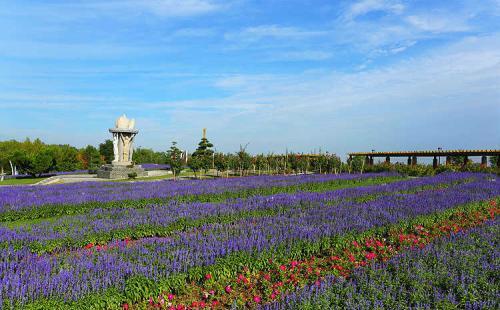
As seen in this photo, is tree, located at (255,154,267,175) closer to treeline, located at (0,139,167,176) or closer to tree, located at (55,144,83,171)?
treeline, located at (0,139,167,176)

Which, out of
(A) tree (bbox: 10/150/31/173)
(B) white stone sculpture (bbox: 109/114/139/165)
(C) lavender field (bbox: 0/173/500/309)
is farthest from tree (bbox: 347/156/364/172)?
(A) tree (bbox: 10/150/31/173)

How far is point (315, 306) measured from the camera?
161 inches

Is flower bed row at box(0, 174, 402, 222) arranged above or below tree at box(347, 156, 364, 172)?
below

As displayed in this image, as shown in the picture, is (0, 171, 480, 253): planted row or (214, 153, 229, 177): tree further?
(214, 153, 229, 177): tree

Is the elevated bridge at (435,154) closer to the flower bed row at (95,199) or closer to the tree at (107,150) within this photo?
the flower bed row at (95,199)

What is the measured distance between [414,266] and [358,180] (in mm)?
17275

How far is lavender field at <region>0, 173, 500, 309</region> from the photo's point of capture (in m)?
4.49

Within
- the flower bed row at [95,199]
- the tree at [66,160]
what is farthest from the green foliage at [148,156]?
the flower bed row at [95,199]

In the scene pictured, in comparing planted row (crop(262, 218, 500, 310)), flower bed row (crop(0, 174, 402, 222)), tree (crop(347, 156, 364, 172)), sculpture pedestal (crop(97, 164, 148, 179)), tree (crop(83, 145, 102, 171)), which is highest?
tree (crop(83, 145, 102, 171))

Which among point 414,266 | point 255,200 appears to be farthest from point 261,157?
point 414,266

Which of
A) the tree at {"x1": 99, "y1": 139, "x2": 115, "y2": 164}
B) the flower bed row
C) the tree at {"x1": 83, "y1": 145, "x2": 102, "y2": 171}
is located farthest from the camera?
the tree at {"x1": 99, "y1": 139, "x2": 115, "y2": 164}

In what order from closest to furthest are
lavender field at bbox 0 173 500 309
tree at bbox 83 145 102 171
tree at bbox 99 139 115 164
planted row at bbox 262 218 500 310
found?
planted row at bbox 262 218 500 310, lavender field at bbox 0 173 500 309, tree at bbox 83 145 102 171, tree at bbox 99 139 115 164

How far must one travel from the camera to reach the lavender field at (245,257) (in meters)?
4.49

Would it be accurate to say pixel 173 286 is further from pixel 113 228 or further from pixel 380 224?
pixel 380 224
